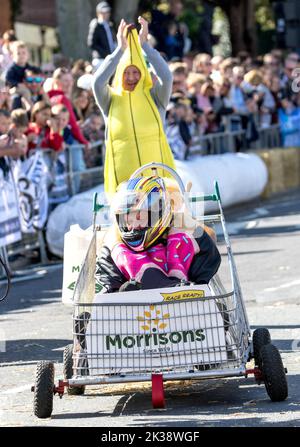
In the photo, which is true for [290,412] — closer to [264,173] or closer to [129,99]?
[129,99]

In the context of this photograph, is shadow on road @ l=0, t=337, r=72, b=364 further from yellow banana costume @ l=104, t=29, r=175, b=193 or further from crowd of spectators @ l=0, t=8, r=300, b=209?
crowd of spectators @ l=0, t=8, r=300, b=209

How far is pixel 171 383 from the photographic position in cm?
880

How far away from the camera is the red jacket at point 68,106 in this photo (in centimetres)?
1691

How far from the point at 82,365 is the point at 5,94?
25.7 feet

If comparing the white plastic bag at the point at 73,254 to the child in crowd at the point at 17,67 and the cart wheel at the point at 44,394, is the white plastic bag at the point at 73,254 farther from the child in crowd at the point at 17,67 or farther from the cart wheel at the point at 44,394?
the child in crowd at the point at 17,67

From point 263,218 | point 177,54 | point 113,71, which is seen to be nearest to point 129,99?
point 113,71

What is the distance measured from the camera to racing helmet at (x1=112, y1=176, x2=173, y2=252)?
832 centimetres

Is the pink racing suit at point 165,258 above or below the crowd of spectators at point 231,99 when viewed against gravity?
below

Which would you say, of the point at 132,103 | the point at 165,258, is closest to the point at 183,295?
the point at 165,258

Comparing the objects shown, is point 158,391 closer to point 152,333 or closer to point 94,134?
point 152,333

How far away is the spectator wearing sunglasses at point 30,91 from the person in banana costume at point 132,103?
413cm

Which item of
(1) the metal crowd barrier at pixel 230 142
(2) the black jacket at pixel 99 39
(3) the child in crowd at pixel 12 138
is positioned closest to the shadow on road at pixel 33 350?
(3) the child in crowd at pixel 12 138

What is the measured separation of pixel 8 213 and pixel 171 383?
20.0 feet

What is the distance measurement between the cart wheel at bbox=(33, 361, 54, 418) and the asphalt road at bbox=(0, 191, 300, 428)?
0.21 feet
